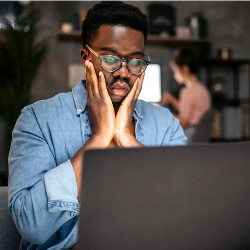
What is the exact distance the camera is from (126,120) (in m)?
1.00

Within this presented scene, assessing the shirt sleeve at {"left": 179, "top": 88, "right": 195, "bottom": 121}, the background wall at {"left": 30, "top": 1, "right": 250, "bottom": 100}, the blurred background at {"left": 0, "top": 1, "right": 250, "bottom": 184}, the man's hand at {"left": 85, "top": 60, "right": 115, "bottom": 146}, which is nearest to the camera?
the man's hand at {"left": 85, "top": 60, "right": 115, "bottom": 146}

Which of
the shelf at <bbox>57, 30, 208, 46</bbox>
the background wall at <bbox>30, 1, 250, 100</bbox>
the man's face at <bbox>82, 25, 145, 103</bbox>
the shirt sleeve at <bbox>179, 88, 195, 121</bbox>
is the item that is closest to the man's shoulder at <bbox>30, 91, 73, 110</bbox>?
the man's face at <bbox>82, 25, 145, 103</bbox>

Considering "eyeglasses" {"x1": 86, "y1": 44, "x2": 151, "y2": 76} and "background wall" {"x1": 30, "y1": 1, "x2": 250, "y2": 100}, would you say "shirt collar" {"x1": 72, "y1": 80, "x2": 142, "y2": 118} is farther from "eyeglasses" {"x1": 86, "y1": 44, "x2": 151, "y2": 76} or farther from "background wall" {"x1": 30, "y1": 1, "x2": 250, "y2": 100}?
Answer: "background wall" {"x1": 30, "y1": 1, "x2": 250, "y2": 100}

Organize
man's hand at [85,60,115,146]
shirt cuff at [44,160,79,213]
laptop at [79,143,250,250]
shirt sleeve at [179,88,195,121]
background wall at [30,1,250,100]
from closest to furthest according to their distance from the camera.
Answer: laptop at [79,143,250,250], shirt cuff at [44,160,79,213], man's hand at [85,60,115,146], shirt sleeve at [179,88,195,121], background wall at [30,1,250,100]

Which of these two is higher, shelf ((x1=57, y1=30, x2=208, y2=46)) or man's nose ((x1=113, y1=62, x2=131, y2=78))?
shelf ((x1=57, y1=30, x2=208, y2=46))

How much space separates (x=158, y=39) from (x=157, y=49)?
0.87 ft

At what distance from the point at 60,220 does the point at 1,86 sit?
3834 millimetres

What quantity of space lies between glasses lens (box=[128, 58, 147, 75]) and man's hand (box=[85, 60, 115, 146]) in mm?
81

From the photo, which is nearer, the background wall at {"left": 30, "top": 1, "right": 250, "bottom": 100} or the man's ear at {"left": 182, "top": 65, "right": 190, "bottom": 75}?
the man's ear at {"left": 182, "top": 65, "right": 190, "bottom": 75}

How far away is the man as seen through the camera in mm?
790

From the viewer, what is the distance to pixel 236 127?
225 inches

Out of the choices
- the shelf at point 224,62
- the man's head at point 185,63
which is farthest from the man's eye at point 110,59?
the shelf at point 224,62

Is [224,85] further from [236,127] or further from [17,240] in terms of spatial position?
[17,240]

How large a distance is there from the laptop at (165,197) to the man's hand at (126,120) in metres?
0.42
